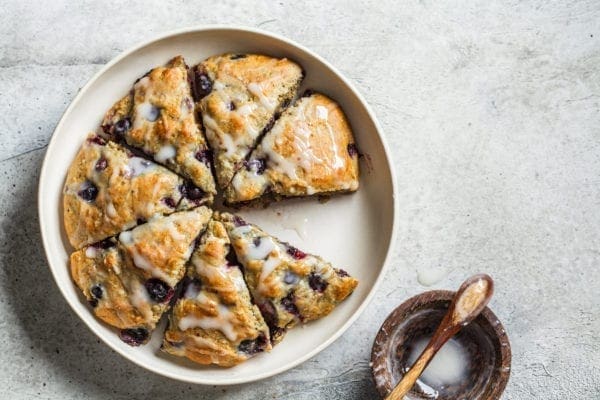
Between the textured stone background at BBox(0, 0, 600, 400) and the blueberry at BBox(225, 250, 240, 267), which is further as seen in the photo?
the textured stone background at BBox(0, 0, 600, 400)

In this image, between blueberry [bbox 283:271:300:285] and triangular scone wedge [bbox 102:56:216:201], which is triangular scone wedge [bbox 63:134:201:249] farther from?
blueberry [bbox 283:271:300:285]

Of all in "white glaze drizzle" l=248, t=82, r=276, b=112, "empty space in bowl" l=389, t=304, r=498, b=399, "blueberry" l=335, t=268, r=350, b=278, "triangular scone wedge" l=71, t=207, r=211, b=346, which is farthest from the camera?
"empty space in bowl" l=389, t=304, r=498, b=399

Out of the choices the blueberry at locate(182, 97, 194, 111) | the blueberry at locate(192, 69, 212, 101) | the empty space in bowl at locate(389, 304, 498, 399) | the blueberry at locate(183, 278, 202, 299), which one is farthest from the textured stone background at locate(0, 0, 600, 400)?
the blueberry at locate(183, 278, 202, 299)

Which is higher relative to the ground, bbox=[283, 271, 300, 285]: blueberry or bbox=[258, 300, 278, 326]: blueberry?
bbox=[283, 271, 300, 285]: blueberry

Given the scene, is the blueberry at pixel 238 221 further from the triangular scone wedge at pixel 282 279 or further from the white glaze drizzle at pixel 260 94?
the white glaze drizzle at pixel 260 94

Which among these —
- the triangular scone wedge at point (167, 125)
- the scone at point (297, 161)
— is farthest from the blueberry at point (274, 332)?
the triangular scone wedge at point (167, 125)

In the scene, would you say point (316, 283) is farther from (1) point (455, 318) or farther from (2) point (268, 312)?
(1) point (455, 318)

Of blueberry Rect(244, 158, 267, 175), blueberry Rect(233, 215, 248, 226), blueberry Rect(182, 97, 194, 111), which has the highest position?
blueberry Rect(182, 97, 194, 111)

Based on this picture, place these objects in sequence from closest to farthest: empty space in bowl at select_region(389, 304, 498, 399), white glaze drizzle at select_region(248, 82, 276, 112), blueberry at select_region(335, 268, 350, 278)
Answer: white glaze drizzle at select_region(248, 82, 276, 112) → blueberry at select_region(335, 268, 350, 278) → empty space in bowl at select_region(389, 304, 498, 399)
